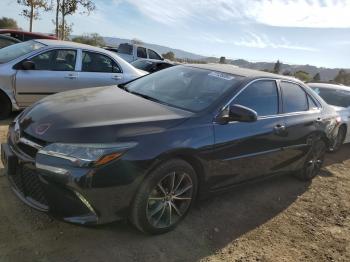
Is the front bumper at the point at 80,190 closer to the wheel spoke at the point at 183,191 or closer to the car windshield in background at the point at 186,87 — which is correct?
the wheel spoke at the point at 183,191

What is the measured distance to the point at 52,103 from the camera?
3998mm

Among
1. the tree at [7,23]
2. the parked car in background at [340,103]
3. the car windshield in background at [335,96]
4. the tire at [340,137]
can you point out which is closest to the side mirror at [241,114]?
the parked car in background at [340,103]

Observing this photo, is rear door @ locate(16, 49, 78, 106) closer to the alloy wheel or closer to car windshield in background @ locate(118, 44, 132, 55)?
the alloy wheel

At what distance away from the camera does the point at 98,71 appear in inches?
308

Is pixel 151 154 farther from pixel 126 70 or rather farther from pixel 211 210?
pixel 126 70

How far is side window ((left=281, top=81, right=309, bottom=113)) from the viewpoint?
5.15 meters

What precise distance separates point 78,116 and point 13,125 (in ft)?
2.79

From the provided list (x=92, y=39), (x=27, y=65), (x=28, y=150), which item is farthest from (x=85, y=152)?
(x=92, y=39)

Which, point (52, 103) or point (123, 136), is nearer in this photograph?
point (123, 136)

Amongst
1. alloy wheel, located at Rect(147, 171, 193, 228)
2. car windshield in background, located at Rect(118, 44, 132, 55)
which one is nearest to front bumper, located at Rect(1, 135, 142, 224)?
alloy wheel, located at Rect(147, 171, 193, 228)

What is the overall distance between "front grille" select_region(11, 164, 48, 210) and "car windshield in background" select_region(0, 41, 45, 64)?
3959 millimetres

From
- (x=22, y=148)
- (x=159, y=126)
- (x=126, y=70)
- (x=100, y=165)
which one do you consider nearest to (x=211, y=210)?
(x=159, y=126)

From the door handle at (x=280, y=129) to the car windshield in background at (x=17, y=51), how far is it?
4.54m

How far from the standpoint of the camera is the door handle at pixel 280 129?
4.78 metres
